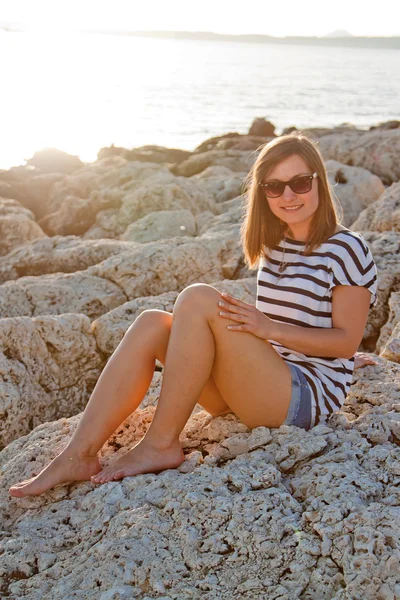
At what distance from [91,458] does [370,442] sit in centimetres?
118

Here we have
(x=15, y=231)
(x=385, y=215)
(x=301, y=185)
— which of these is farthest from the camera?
(x=15, y=231)

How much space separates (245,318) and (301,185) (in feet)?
2.31

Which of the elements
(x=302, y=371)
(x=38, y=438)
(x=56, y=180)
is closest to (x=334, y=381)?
(x=302, y=371)

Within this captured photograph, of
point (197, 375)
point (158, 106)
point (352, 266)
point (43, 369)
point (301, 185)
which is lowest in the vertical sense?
point (158, 106)

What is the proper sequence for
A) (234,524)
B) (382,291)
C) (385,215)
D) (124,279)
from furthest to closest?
(385,215) → (124,279) → (382,291) → (234,524)

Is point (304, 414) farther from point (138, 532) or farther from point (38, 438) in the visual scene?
point (38, 438)

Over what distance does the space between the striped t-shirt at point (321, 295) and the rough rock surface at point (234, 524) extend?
5.7 inches

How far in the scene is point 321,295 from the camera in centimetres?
322

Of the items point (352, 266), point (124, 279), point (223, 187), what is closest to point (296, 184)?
point (352, 266)

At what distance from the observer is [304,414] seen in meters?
3.10

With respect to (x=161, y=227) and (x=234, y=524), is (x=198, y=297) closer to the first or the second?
(x=234, y=524)

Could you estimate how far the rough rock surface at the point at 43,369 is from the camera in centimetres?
400

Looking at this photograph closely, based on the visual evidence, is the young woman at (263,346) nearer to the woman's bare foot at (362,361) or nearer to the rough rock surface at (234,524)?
the rough rock surface at (234,524)

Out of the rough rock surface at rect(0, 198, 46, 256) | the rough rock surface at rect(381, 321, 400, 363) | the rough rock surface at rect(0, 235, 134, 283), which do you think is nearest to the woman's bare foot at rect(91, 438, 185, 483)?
the rough rock surface at rect(381, 321, 400, 363)
